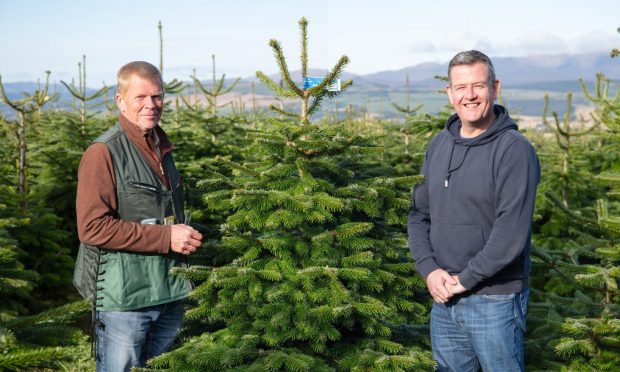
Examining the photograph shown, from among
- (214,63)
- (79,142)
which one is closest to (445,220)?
(79,142)

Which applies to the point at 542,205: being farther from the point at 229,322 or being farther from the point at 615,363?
the point at 229,322

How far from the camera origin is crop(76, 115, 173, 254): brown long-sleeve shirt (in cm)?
316

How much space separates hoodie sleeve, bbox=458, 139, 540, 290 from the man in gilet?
5.54 feet

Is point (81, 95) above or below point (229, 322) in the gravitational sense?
above

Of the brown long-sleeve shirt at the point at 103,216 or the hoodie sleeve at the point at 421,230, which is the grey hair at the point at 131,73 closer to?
the brown long-sleeve shirt at the point at 103,216

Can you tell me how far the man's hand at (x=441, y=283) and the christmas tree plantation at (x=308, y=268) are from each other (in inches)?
14.2

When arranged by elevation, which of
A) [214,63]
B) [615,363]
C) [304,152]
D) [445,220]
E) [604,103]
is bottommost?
[615,363]

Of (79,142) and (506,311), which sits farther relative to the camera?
(79,142)

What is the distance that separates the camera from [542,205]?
821 cm

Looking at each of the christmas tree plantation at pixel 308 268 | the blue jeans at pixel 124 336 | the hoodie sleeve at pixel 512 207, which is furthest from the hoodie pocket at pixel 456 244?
the blue jeans at pixel 124 336

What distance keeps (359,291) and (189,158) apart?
21.0 feet

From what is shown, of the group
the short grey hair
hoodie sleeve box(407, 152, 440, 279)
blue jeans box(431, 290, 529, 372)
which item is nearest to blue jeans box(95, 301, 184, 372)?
hoodie sleeve box(407, 152, 440, 279)

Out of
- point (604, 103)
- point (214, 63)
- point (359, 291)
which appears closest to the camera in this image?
point (359, 291)

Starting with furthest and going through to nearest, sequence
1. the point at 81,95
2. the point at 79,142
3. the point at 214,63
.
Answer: the point at 214,63
the point at 81,95
the point at 79,142
